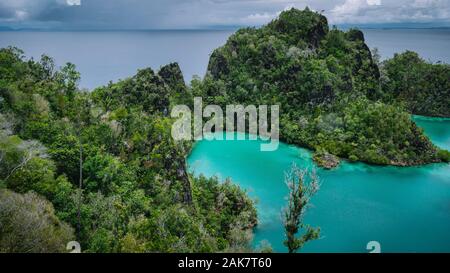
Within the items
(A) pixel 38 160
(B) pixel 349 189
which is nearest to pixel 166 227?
(A) pixel 38 160

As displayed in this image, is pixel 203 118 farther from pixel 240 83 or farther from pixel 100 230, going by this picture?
pixel 100 230

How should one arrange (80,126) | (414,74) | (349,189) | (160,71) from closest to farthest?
(80,126) → (349,189) → (160,71) → (414,74)

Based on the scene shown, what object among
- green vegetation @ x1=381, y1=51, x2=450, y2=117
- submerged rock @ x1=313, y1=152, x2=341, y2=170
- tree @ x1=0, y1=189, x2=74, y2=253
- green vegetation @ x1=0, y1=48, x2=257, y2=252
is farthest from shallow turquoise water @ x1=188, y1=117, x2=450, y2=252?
green vegetation @ x1=381, y1=51, x2=450, y2=117

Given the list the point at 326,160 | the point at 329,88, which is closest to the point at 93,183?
the point at 326,160

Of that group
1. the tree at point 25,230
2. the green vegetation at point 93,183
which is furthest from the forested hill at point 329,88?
the tree at point 25,230

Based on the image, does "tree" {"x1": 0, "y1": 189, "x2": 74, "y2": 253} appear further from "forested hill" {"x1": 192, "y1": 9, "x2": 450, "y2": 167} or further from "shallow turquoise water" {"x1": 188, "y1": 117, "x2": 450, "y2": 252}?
"forested hill" {"x1": 192, "y1": 9, "x2": 450, "y2": 167}

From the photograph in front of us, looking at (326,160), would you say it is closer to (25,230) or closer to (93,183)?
(93,183)
